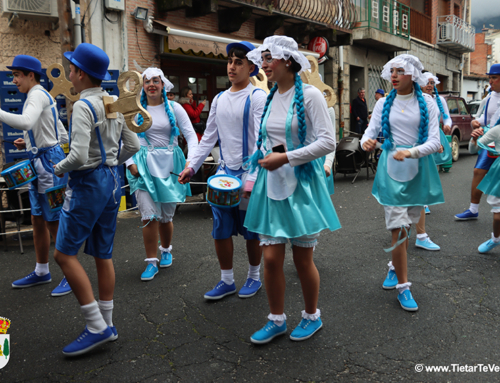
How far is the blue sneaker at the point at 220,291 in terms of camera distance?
3918 mm

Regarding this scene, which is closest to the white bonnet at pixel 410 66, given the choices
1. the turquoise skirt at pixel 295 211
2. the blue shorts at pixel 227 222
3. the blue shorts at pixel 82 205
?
the turquoise skirt at pixel 295 211

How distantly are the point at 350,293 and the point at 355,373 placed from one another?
131 centimetres

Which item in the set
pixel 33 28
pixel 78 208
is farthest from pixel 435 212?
pixel 33 28

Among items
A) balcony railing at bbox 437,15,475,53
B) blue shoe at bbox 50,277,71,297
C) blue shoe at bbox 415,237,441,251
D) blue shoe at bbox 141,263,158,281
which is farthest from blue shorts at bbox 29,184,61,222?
balcony railing at bbox 437,15,475,53

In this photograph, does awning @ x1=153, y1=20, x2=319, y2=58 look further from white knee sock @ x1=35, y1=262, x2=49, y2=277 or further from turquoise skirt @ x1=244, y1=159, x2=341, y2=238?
turquoise skirt @ x1=244, y1=159, x2=341, y2=238

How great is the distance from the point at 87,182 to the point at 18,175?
138 centimetres

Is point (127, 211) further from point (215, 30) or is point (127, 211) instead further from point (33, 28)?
point (215, 30)

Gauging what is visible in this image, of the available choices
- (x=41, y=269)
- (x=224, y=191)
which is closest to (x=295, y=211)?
(x=224, y=191)

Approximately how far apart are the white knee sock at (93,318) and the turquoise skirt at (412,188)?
91.5 inches

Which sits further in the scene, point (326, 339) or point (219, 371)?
point (326, 339)

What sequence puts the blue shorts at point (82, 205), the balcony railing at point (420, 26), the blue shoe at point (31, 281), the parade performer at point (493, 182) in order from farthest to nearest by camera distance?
the balcony railing at point (420, 26) < the parade performer at point (493, 182) < the blue shoe at point (31, 281) < the blue shorts at point (82, 205)

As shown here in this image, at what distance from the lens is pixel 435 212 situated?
7.31 meters

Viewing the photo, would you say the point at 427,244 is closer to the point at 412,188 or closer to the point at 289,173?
the point at 412,188

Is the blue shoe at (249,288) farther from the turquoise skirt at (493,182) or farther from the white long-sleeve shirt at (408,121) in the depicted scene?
the turquoise skirt at (493,182)
